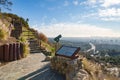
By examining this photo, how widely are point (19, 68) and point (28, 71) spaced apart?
98cm

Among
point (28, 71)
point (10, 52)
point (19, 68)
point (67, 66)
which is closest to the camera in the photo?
point (67, 66)

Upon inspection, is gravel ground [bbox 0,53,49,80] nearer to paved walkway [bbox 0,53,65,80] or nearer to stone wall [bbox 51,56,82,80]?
paved walkway [bbox 0,53,65,80]

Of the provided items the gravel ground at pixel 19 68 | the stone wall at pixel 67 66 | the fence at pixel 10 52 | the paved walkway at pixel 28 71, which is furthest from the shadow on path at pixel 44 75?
the fence at pixel 10 52

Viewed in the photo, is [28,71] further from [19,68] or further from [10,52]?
[10,52]

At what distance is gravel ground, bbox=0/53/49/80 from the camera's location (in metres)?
11.7

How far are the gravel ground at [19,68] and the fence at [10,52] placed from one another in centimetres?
58

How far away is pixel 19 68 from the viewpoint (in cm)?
1316

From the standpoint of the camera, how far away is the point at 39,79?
35.9 feet

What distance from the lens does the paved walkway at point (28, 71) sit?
1125 cm

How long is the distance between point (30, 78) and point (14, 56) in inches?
185

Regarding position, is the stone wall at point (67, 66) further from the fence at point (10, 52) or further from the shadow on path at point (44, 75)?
the fence at point (10, 52)

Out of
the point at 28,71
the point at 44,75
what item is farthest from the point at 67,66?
the point at 28,71

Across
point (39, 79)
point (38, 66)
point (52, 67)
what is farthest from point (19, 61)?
Result: point (39, 79)

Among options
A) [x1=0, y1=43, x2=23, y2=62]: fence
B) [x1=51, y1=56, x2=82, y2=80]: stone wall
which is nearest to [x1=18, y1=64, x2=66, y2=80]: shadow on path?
[x1=51, y1=56, x2=82, y2=80]: stone wall
